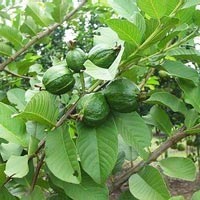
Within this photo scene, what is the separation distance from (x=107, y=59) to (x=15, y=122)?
0.70ft

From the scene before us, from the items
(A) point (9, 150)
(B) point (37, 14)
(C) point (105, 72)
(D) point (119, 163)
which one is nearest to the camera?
(C) point (105, 72)

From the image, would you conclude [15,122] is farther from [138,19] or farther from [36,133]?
[138,19]

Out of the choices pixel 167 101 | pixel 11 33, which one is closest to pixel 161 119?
pixel 167 101

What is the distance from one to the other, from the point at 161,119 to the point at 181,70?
8.3 inches

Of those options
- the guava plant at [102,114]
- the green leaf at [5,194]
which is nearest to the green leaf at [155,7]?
the guava plant at [102,114]

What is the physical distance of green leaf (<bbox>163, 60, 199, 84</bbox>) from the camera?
2.77 ft

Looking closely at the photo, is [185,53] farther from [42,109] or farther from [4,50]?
[4,50]

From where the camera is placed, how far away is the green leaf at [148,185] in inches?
32.7

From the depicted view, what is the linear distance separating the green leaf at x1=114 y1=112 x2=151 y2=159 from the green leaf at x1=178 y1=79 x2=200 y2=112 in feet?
0.48

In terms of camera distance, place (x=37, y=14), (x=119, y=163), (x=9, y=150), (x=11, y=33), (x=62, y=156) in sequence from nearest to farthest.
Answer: (x=62, y=156) < (x=9, y=150) < (x=119, y=163) < (x=11, y=33) < (x=37, y=14)

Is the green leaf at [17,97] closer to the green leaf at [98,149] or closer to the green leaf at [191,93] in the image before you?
the green leaf at [98,149]

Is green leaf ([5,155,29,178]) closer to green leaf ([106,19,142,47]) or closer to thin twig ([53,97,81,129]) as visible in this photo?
thin twig ([53,97,81,129])

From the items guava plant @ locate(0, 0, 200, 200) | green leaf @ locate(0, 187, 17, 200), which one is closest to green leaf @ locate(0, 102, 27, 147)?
guava plant @ locate(0, 0, 200, 200)

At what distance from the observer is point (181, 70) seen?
849mm
